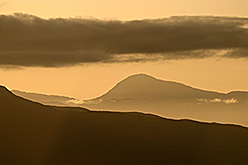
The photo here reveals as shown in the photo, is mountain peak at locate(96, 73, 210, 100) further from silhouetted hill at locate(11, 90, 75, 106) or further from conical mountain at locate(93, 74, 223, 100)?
silhouetted hill at locate(11, 90, 75, 106)

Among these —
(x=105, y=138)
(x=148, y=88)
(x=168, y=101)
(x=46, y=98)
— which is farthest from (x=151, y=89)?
(x=46, y=98)

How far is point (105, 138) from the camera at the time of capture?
193cm

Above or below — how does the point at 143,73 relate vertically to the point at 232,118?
above

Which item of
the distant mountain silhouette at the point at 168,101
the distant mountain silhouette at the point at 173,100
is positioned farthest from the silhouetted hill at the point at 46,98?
the distant mountain silhouette at the point at 173,100

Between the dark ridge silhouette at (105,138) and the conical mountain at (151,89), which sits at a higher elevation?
the conical mountain at (151,89)

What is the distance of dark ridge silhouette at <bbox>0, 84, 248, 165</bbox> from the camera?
1.84 m

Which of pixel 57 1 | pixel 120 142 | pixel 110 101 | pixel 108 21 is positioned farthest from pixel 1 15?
pixel 120 142

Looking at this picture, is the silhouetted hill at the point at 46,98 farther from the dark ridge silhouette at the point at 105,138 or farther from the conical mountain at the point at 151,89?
the conical mountain at the point at 151,89

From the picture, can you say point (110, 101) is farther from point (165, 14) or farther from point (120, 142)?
point (165, 14)

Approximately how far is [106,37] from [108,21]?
0.40ft

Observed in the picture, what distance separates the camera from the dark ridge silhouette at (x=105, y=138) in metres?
1.84

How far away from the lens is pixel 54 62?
201 centimetres

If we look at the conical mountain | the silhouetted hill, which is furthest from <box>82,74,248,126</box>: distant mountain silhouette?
the silhouetted hill

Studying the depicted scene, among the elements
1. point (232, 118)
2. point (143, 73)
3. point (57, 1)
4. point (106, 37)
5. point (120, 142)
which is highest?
point (57, 1)
